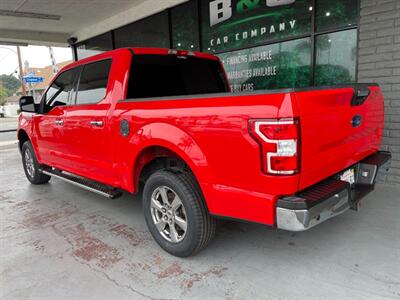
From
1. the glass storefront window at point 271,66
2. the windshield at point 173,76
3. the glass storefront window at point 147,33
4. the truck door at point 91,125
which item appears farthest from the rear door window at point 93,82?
the glass storefront window at point 147,33

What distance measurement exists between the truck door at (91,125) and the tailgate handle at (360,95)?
2.35 metres

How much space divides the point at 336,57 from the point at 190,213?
391cm

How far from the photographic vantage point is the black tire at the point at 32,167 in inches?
216

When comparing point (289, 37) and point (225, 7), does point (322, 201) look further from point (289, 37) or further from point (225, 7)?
point (225, 7)

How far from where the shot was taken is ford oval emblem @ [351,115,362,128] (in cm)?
267

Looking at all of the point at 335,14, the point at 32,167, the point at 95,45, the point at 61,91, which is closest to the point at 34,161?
the point at 32,167

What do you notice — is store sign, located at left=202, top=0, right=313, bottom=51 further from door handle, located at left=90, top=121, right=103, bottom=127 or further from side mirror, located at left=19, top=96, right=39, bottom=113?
side mirror, located at left=19, top=96, right=39, bottom=113

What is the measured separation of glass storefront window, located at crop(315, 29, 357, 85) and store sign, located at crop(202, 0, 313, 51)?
0.44 m

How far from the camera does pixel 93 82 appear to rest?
3826mm

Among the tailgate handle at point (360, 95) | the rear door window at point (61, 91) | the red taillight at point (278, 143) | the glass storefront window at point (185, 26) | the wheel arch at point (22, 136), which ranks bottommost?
the wheel arch at point (22, 136)

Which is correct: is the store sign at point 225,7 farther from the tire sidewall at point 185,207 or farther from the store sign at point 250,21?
the tire sidewall at point 185,207

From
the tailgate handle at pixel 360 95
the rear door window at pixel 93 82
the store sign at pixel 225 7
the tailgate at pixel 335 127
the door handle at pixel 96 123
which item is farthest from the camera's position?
the store sign at pixel 225 7

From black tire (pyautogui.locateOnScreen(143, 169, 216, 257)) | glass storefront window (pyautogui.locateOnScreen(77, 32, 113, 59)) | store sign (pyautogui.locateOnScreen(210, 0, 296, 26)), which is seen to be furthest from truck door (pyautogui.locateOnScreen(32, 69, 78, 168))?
glass storefront window (pyautogui.locateOnScreen(77, 32, 113, 59))

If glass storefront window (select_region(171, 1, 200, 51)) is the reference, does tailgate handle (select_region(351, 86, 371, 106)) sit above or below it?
below
